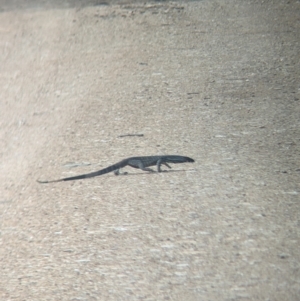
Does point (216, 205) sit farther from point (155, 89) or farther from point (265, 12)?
point (265, 12)

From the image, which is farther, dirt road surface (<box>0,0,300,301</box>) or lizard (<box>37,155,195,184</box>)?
lizard (<box>37,155,195,184</box>)

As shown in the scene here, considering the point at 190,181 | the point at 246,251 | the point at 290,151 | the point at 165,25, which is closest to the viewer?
the point at 246,251

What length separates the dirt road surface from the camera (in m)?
4.97

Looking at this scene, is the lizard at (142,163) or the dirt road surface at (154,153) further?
the lizard at (142,163)

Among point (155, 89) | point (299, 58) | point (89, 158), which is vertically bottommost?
point (89, 158)

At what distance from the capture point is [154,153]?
7367 millimetres

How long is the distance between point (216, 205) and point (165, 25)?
7773 millimetres

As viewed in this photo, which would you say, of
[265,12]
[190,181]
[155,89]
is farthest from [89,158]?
[265,12]

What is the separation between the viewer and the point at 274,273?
474cm

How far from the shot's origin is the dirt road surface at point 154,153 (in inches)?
196

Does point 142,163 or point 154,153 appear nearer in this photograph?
point 142,163

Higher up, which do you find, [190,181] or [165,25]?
[165,25]

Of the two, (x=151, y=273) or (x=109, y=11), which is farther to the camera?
(x=109, y=11)

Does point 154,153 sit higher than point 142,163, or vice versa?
point 154,153
